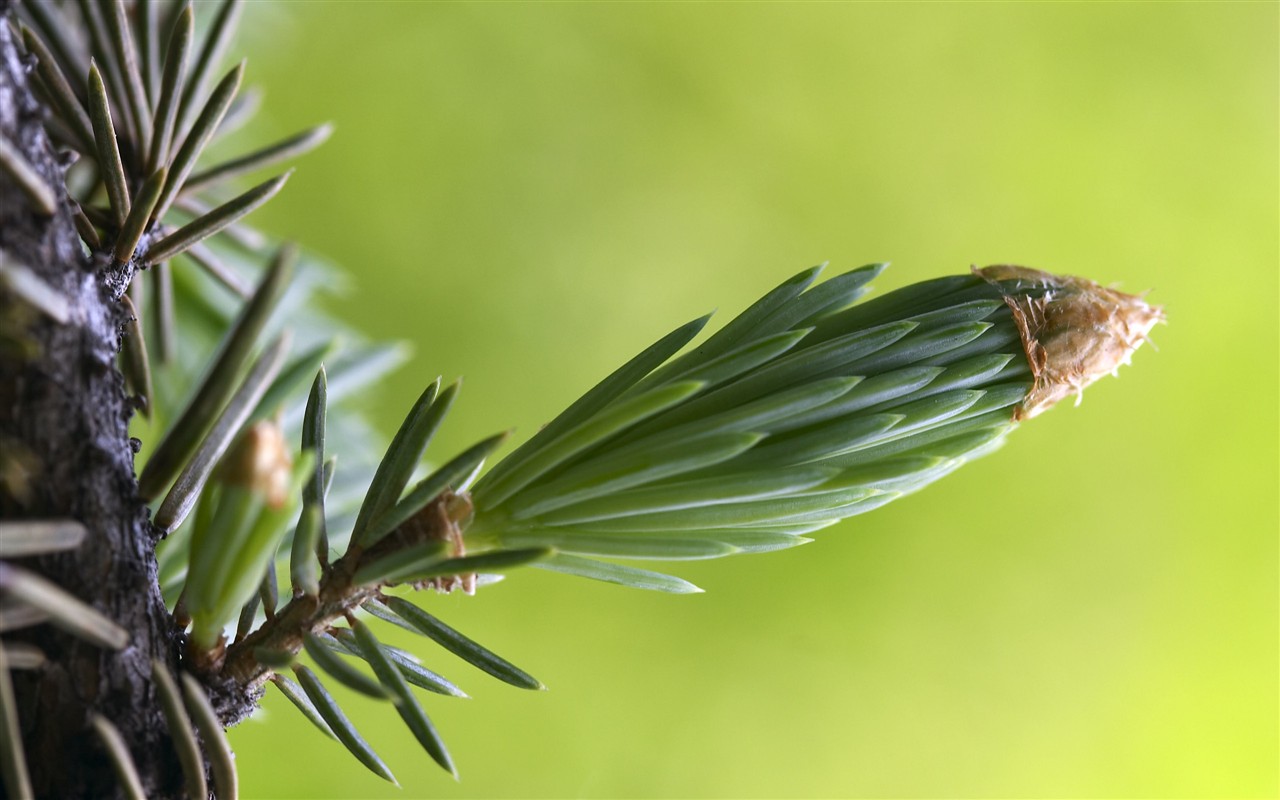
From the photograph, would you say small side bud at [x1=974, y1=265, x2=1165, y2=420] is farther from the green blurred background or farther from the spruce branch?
the green blurred background

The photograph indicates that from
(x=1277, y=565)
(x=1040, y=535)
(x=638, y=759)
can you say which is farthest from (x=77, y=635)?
(x=1277, y=565)

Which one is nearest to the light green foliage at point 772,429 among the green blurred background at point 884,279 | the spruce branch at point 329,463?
the spruce branch at point 329,463

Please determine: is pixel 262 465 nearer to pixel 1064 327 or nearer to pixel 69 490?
pixel 69 490

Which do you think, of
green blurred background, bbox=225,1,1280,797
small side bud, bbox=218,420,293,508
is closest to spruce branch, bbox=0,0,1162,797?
small side bud, bbox=218,420,293,508

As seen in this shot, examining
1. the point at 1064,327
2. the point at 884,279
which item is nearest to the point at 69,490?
the point at 1064,327

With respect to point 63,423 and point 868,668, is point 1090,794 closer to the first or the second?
point 868,668
